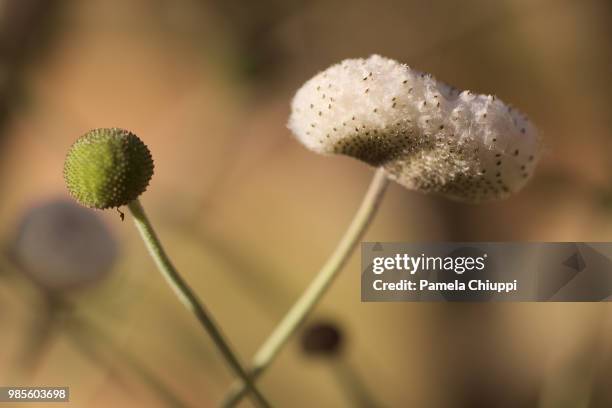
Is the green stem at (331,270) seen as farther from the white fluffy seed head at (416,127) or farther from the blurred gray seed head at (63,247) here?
the blurred gray seed head at (63,247)

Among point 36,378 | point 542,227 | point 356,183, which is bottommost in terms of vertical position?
point 36,378

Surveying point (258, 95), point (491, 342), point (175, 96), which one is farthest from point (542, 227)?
point (175, 96)

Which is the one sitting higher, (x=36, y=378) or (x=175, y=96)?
(x=175, y=96)

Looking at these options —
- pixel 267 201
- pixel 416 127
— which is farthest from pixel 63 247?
pixel 416 127

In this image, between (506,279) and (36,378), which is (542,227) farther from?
(36,378)

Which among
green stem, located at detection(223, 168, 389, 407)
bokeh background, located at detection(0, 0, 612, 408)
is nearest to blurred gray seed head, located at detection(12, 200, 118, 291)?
bokeh background, located at detection(0, 0, 612, 408)

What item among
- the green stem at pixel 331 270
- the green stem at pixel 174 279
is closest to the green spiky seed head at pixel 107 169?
the green stem at pixel 174 279
